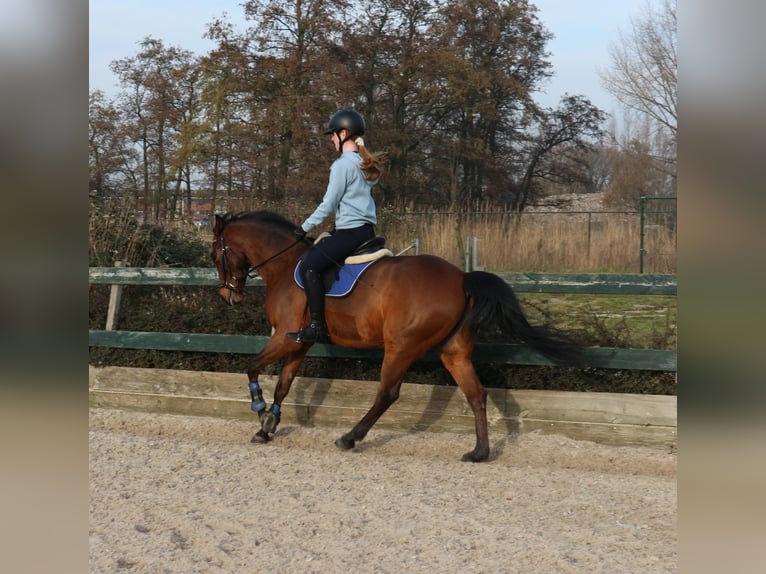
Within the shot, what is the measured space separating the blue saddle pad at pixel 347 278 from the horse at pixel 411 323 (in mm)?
45

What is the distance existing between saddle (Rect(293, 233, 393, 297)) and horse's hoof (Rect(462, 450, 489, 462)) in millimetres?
1652

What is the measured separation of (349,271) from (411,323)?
729mm

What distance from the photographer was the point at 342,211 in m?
6.39

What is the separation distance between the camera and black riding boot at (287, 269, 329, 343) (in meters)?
6.27

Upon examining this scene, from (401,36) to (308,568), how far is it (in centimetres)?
2845

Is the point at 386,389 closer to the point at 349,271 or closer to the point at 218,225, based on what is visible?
the point at 349,271

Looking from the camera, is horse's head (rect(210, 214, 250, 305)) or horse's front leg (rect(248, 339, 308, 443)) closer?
horse's front leg (rect(248, 339, 308, 443))

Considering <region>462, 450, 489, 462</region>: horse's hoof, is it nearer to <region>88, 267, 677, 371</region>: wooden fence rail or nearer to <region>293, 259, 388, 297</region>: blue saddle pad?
<region>88, 267, 677, 371</region>: wooden fence rail

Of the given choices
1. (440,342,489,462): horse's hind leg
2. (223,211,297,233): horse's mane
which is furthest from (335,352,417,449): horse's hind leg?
(223,211,297,233): horse's mane

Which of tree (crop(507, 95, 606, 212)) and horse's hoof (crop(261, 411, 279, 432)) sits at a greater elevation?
tree (crop(507, 95, 606, 212))

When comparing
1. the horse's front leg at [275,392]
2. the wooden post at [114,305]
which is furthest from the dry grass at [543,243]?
the horse's front leg at [275,392]

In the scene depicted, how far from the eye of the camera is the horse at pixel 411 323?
5.99m

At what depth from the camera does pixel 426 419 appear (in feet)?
22.2
